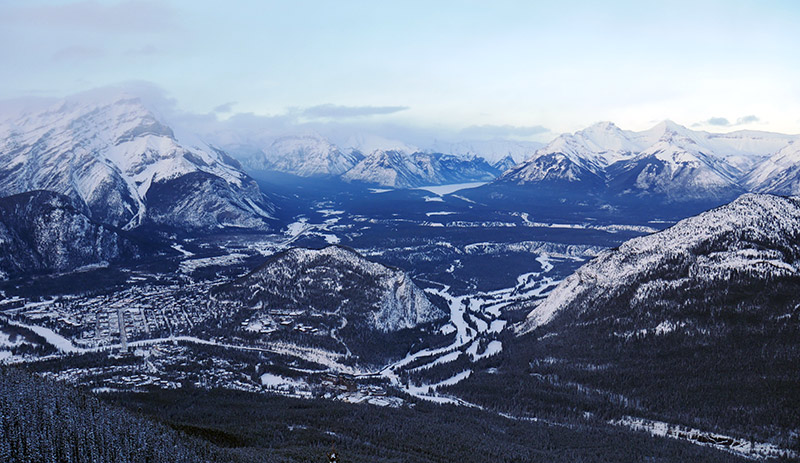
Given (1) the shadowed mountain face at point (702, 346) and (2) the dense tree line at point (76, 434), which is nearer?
(2) the dense tree line at point (76, 434)

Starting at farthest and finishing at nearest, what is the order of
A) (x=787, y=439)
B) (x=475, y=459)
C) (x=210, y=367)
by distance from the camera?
(x=210, y=367) → (x=787, y=439) → (x=475, y=459)

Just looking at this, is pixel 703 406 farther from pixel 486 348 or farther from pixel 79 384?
pixel 79 384

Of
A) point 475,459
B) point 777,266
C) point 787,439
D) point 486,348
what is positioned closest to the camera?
point 475,459

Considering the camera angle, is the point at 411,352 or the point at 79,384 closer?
the point at 79,384

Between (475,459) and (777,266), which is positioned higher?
(777,266)

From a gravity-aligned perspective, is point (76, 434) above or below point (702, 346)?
above

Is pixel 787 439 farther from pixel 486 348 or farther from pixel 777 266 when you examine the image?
pixel 486 348

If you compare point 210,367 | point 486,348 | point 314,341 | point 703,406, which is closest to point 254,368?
point 210,367

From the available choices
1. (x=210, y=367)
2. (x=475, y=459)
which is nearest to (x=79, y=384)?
(x=210, y=367)

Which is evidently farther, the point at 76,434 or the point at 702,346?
the point at 702,346

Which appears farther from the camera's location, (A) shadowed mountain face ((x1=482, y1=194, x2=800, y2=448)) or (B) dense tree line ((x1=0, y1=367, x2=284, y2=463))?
(A) shadowed mountain face ((x1=482, y1=194, x2=800, y2=448))
